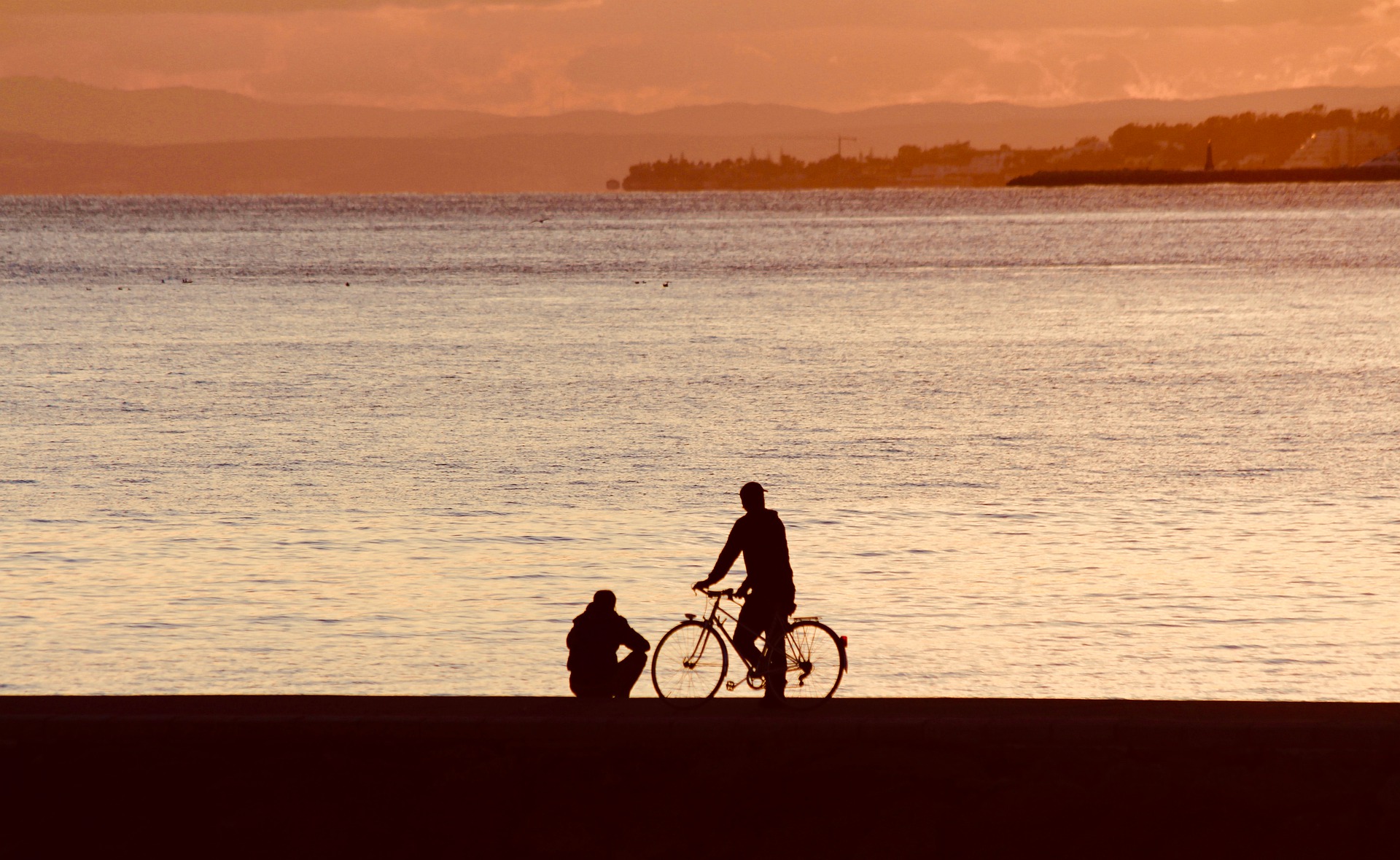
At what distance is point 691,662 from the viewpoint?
11781 millimetres

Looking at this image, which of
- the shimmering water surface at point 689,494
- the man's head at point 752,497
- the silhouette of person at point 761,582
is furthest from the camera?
the shimmering water surface at point 689,494

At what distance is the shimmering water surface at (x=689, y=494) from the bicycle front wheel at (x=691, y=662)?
11.1 ft

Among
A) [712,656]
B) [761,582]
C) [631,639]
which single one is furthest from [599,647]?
[761,582]

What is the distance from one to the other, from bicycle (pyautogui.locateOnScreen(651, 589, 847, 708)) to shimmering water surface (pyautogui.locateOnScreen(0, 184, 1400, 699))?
3.40m

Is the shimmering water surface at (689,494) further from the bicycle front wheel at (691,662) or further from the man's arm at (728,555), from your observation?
the man's arm at (728,555)

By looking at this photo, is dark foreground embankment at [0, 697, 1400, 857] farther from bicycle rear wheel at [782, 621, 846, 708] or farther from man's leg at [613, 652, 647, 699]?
man's leg at [613, 652, 647, 699]

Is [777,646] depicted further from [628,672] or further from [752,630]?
[628,672]

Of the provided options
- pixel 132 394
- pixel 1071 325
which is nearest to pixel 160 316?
pixel 132 394

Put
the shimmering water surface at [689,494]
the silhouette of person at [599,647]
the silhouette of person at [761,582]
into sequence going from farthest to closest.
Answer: the shimmering water surface at [689,494] → the silhouette of person at [599,647] → the silhouette of person at [761,582]

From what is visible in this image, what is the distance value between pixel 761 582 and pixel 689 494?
16.5 meters

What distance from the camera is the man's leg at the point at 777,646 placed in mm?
11516

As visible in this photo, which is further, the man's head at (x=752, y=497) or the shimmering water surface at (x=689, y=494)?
the shimmering water surface at (x=689, y=494)

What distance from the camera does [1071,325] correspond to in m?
72.6

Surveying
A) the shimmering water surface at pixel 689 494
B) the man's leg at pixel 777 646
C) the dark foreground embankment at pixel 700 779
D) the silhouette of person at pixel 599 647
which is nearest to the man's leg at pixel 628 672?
the silhouette of person at pixel 599 647
